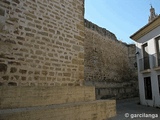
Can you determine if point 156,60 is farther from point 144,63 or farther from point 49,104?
point 49,104

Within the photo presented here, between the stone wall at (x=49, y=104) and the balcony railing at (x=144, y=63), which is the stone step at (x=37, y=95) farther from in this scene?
the balcony railing at (x=144, y=63)

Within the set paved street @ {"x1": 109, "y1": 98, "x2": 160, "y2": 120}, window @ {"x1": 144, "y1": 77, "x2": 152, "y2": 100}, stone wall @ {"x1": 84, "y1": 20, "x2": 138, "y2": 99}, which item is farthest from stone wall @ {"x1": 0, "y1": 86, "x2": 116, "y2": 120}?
window @ {"x1": 144, "y1": 77, "x2": 152, "y2": 100}

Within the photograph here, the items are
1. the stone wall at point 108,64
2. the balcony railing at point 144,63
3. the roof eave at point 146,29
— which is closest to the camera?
the roof eave at point 146,29

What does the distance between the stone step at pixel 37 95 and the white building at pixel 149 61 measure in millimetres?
8076

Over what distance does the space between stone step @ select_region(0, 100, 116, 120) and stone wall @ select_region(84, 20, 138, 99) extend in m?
6.91

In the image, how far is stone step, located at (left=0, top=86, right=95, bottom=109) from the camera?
2.44 m

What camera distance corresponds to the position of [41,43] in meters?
3.39

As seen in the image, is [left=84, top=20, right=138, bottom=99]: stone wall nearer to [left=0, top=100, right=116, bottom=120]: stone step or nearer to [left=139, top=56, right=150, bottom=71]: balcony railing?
[left=139, top=56, right=150, bottom=71]: balcony railing

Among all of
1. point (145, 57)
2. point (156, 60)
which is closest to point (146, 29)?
point (145, 57)

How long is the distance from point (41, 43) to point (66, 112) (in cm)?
157

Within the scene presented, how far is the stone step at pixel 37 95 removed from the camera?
2.44 m

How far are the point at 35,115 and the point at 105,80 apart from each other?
429 inches

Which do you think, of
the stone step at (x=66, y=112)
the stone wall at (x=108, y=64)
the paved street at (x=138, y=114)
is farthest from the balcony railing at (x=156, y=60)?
the stone step at (x=66, y=112)

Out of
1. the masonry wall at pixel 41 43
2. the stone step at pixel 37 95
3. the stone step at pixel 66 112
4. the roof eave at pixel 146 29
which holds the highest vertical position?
the roof eave at pixel 146 29
